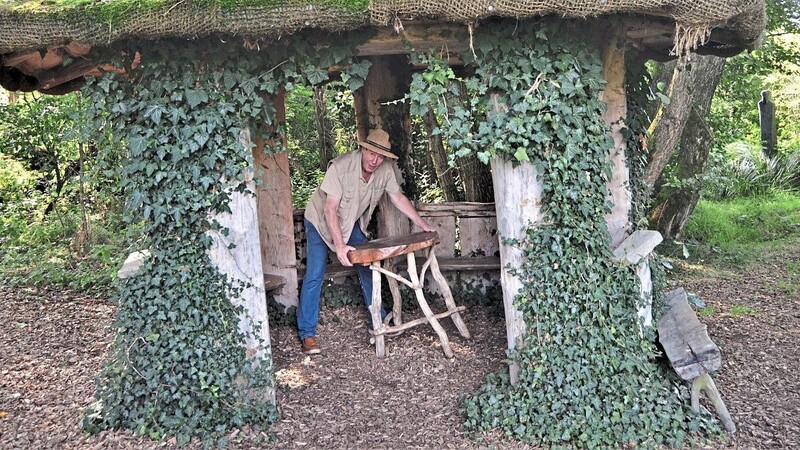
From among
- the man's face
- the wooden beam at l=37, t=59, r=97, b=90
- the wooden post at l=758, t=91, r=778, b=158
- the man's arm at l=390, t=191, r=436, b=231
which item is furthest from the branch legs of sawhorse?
the wooden post at l=758, t=91, r=778, b=158

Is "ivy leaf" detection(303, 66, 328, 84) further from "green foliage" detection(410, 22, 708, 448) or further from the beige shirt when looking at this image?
the beige shirt

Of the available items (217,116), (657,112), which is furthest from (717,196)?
(217,116)

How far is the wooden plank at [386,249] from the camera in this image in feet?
18.7

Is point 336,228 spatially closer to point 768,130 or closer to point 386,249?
point 386,249

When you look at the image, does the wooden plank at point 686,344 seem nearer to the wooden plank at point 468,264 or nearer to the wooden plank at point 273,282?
the wooden plank at point 468,264

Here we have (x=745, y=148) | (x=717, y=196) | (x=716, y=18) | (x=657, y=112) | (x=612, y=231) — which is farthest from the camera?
(x=745, y=148)

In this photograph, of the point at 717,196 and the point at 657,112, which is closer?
the point at 657,112

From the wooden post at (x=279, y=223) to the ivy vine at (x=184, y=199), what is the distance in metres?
1.68

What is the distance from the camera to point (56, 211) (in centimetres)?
1012

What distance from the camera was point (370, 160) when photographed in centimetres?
594

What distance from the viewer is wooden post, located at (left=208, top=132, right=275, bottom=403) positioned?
4695 mm

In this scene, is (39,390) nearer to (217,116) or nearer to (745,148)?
(217,116)

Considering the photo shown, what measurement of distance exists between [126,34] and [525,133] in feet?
8.10

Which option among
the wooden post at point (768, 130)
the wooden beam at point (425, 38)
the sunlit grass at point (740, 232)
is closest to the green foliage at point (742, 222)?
the sunlit grass at point (740, 232)
